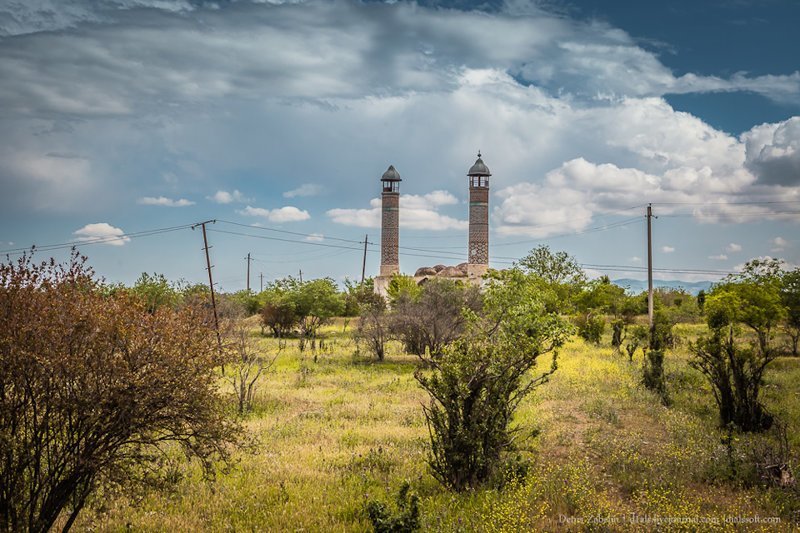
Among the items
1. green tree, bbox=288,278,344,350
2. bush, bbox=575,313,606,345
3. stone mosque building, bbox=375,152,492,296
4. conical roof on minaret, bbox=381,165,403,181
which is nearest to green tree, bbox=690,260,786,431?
bush, bbox=575,313,606,345

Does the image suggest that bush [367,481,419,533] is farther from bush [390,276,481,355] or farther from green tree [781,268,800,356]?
green tree [781,268,800,356]

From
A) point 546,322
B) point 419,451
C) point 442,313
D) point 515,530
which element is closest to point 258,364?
point 442,313

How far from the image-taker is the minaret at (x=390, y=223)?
73.4 metres

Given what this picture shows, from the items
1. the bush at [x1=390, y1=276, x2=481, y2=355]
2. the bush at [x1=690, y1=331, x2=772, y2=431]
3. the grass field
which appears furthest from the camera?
the bush at [x1=390, y1=276, x2=481, y2=355]

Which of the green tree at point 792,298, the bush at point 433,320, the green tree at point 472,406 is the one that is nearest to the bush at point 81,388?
the green tree at point 472,406

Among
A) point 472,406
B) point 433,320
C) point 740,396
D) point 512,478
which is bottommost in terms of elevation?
point 512,478

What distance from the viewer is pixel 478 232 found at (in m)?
72.2

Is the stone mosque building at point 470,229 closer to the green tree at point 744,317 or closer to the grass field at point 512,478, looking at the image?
the green tree at point 744,317

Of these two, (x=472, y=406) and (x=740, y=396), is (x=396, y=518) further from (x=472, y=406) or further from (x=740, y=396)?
(x=740, y=396)

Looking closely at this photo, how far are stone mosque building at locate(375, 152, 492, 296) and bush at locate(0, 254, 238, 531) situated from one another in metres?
63.1

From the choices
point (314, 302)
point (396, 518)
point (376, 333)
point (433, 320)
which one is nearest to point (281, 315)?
point (314, 302)

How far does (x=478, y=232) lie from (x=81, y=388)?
67.0m

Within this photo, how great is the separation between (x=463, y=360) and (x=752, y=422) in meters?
8.35

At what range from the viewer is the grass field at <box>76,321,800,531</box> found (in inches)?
326
